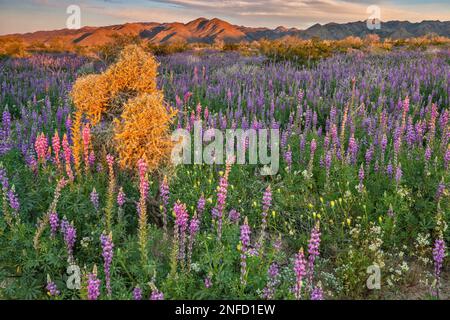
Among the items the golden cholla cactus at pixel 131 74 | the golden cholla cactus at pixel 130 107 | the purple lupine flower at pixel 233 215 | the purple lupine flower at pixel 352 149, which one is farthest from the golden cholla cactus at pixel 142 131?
the purple lupine flower at pixel 352 149

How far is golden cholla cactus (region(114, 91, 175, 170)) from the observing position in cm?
411

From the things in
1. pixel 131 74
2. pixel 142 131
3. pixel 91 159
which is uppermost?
pixel 131 74

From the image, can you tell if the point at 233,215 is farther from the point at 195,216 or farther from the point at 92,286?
the point at 92,286

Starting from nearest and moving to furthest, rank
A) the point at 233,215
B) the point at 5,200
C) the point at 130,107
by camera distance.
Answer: the point at 5,200 < the point at 233,215 < the point at 130,107

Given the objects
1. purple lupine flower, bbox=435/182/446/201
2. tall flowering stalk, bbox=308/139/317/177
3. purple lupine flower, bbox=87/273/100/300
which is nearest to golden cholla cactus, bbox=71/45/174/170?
tall flowering stalk, bbox=308/139/317/177

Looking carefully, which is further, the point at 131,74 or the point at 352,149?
the point at 352,149

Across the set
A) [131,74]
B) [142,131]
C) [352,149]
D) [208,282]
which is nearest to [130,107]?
[142,131]

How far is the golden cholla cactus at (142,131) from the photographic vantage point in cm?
411

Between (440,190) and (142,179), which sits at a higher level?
(142,179)

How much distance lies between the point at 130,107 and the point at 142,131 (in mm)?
240

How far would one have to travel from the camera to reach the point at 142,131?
13.6 feet
